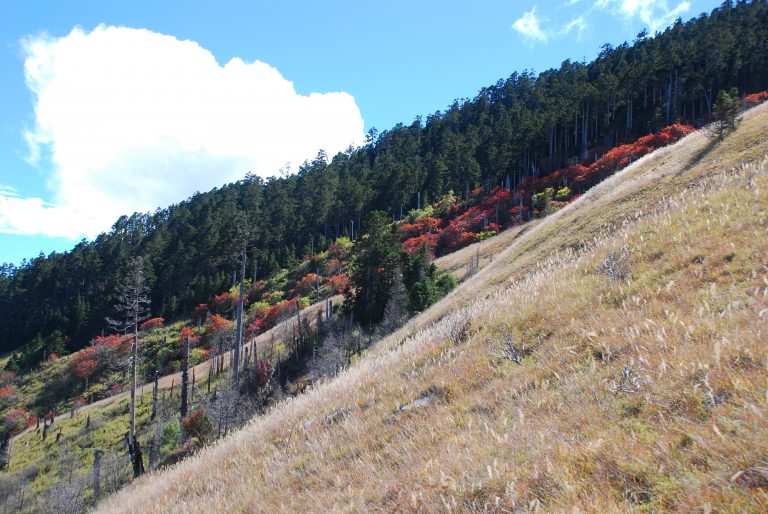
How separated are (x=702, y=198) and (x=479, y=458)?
8.78 meters

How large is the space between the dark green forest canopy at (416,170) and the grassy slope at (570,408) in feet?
109

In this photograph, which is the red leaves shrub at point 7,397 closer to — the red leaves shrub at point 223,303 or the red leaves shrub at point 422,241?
the red leaves shrub at point 223,303

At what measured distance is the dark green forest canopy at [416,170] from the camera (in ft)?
247

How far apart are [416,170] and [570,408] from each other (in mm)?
95892

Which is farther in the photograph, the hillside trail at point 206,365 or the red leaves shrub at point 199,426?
A: the hillside trail at point 206,365

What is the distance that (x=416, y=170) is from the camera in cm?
9731

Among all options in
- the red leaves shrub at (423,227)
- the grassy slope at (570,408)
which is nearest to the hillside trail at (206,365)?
the red leaves shrub at (423,227)

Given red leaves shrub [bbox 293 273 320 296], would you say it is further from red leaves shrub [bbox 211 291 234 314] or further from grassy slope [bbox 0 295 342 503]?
red leaves shrub [bbox 211 291 234 314]

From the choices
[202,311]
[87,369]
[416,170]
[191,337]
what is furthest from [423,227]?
[87,369]

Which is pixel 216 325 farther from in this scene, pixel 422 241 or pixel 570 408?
pixel 570 408

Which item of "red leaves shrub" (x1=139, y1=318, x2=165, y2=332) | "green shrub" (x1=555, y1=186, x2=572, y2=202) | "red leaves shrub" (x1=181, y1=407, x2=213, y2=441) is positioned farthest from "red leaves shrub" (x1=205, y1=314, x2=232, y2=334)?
"green shrub" (x1=555, y1=186, x2=572, y2=202)

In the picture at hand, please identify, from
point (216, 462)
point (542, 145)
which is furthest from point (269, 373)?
point (542, 145)

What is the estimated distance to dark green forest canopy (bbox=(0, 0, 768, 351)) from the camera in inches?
2960

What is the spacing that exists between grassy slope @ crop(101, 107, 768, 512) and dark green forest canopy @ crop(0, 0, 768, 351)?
109 feet
